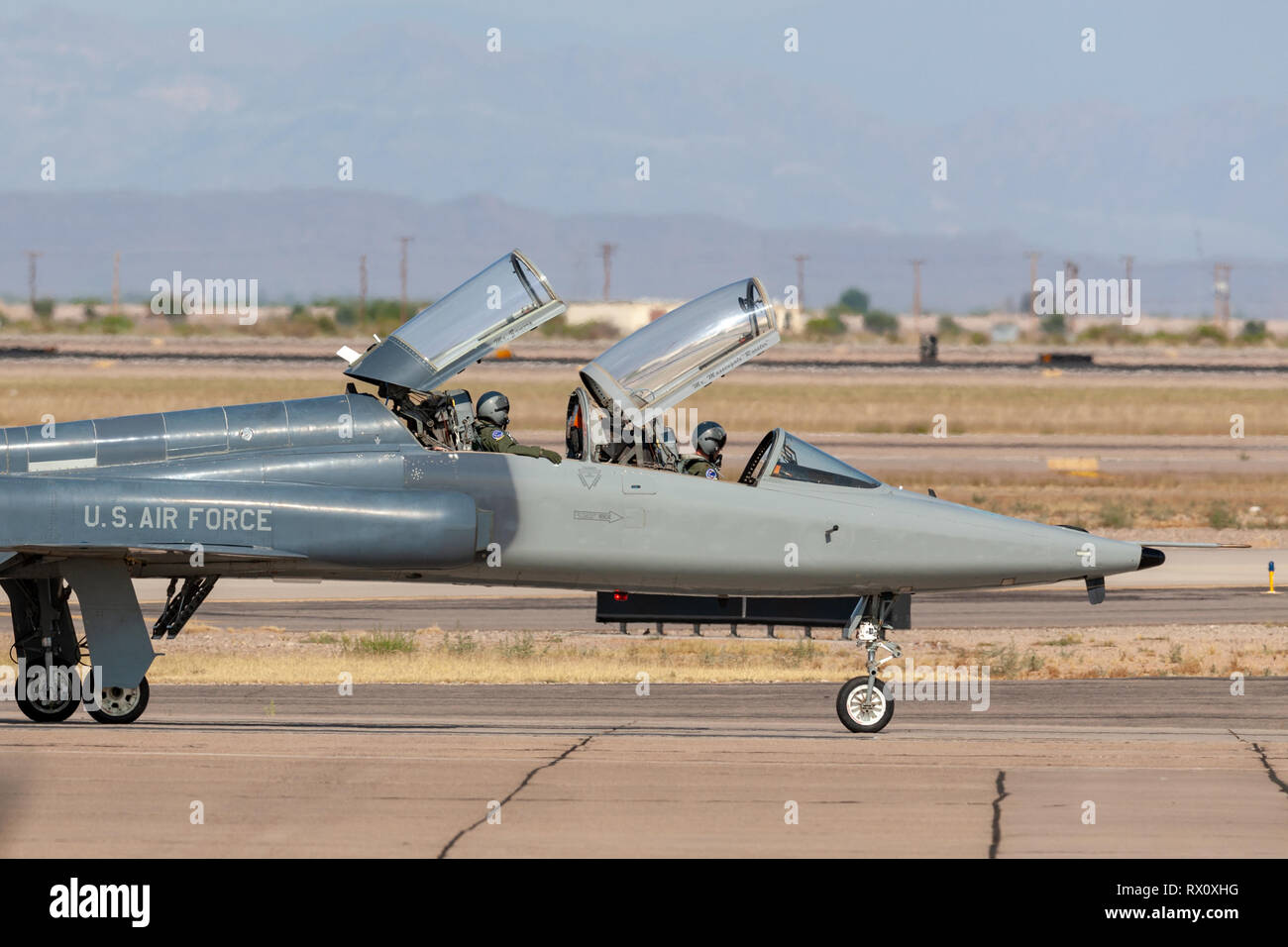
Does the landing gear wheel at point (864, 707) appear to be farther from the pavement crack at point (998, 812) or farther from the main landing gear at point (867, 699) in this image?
the pavement crack at point (998, 812)

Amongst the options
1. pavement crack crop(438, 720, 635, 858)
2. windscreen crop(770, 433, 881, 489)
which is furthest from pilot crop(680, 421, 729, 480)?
pavement crack crop(438, 720, 635, 858)

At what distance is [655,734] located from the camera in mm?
15070

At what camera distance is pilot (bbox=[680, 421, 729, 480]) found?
14773mm

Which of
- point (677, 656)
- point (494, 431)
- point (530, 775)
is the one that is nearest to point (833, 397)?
point (677, 656)

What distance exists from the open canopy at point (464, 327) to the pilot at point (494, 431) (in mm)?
430

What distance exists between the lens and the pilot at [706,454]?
14.8 m

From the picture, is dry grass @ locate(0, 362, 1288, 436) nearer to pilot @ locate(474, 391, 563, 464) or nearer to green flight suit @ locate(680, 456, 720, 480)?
pilot @ locate(474, 391, 563, 464)

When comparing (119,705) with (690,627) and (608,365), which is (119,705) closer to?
(608,365)

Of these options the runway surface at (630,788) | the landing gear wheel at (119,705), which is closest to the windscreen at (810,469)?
the runway surface at (630,788)
